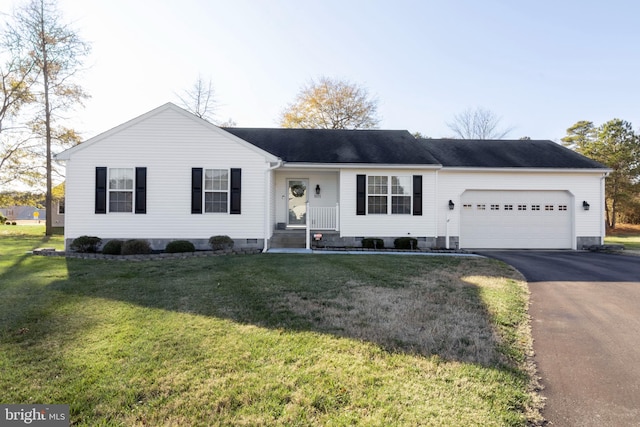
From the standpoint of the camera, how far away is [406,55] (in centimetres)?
1573

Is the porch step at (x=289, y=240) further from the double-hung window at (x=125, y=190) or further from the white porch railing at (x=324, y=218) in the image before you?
Result: the double-hung window at (x=125, y=190)

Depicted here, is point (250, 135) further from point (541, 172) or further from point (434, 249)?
point (541, 172)

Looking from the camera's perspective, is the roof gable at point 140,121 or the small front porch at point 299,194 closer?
the roof gable at point 140,121

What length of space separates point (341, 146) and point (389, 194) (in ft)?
10.1

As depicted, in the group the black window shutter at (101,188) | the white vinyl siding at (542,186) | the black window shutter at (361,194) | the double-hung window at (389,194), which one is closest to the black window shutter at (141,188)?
the black window shutter at (101,188)

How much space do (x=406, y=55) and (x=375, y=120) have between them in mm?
12732

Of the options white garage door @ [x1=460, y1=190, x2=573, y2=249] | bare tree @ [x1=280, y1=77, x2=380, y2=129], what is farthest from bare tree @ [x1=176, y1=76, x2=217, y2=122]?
white garage door @ [x1=460, y1=190, x2=573, y2=249]

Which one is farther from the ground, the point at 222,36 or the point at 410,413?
the point at 222,36

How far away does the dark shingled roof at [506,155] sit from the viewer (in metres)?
13.1

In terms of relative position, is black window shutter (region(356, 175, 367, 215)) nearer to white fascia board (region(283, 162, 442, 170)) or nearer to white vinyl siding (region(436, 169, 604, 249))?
white fascia board (region(283, 162, 442, 170))

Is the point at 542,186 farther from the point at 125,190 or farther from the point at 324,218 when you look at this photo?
the point at 125,190

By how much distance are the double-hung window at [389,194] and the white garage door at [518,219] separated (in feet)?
8.84

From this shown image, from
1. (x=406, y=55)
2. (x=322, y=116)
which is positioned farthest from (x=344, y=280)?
(x=322, y=116)

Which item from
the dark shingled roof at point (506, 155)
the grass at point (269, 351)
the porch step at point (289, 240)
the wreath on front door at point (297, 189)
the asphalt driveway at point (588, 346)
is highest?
the dark shingled roof at point (506, 155)
